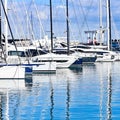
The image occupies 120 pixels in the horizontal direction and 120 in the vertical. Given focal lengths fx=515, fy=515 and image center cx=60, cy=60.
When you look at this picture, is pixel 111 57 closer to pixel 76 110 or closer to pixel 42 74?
pixel 42 74

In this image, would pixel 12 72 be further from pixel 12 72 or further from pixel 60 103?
pixel 60 103

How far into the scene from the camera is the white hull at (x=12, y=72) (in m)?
38.4

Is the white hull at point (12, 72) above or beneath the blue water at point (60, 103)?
above

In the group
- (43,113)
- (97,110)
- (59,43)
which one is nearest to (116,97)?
(97,110)

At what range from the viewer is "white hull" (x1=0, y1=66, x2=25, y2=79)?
38.4 m

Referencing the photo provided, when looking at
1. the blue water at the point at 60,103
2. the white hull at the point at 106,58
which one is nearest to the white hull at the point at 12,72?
the blue water at the point at 60,103

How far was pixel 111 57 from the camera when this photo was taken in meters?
82.2

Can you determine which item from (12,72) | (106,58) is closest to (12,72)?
(12,72)

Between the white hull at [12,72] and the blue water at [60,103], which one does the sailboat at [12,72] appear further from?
the blue water at [60,103]

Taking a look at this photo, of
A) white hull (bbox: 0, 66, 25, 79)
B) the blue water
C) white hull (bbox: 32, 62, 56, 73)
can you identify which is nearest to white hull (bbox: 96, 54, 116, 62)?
white hull (bbox: 32, 62, 56, 73)

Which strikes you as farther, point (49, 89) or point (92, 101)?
point (49, 89)

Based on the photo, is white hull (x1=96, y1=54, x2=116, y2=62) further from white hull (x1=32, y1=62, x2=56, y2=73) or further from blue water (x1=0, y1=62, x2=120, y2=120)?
blue water (x1=0, y1=62, x2=120, y2=120)

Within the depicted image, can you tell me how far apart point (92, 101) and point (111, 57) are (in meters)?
56.9

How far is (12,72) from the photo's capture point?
38.8 meters
